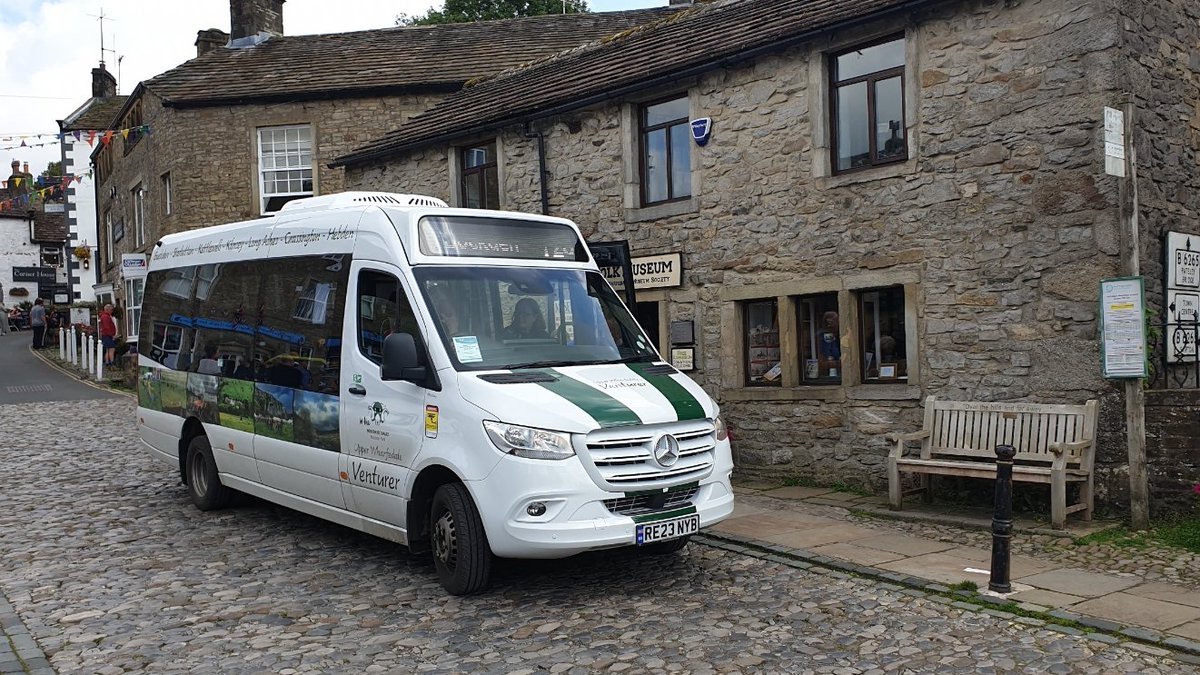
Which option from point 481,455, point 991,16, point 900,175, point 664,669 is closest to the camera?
point 664,669

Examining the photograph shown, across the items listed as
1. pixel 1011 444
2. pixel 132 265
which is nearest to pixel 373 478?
pixel 1011 444

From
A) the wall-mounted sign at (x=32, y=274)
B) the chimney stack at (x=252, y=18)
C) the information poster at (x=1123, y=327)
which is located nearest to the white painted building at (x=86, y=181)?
the chimney stack at (x=252, y=18)

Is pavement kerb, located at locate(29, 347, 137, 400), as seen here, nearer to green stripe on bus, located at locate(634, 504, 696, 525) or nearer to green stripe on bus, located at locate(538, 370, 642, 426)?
green stripe on bus, located at locate(538, 370, 642, 426)

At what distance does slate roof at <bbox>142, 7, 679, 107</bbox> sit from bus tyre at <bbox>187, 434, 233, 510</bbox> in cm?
1324

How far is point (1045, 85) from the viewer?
9.35m

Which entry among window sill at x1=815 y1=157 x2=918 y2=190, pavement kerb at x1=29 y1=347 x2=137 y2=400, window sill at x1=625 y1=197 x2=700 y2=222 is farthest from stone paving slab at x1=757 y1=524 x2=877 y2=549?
pavement kerb at x1=29 y1=347 x2=137 y2=400

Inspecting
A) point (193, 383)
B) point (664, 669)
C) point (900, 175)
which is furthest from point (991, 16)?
point (193, 383)

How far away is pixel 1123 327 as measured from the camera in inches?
334

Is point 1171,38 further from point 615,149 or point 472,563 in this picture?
point 472,563

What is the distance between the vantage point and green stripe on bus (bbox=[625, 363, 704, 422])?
275 inches

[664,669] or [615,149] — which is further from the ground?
[615,149]

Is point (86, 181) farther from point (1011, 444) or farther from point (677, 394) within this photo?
point (1011, 444)

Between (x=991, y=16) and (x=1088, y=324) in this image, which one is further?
(x=991, y=16)

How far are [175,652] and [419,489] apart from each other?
1.83 m
